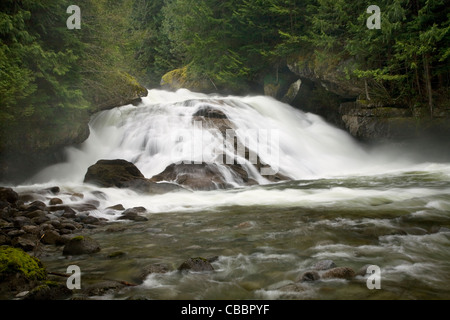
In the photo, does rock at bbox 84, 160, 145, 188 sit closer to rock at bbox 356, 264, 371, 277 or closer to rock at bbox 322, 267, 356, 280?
rock at bbox 322, 267, 356, 280

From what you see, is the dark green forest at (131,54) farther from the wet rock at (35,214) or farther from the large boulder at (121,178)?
the wet rock at (35,214)

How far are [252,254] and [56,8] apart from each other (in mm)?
9769

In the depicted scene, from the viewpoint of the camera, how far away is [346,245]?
14.6 ft

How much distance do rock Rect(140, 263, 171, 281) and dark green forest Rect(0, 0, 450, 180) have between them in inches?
268

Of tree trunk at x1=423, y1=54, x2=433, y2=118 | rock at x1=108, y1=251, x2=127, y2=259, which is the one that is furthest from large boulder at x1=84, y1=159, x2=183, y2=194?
tree trunk at x1=423, y1=54, x2=433, y2=118

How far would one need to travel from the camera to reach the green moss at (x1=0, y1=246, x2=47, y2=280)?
316 centimetres

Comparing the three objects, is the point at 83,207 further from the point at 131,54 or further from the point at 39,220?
the point at 131,54

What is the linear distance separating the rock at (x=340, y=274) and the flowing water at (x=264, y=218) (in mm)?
72

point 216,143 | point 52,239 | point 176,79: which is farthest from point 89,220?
point 176,79

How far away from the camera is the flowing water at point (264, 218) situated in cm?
339

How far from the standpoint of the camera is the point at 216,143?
43.1ft

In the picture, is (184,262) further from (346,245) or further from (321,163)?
(321,163)

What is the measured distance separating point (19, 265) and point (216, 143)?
1022 centimetres

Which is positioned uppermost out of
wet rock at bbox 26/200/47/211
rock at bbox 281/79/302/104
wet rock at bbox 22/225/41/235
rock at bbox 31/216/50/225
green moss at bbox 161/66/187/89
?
green moss at bbox 161/66/187/89
